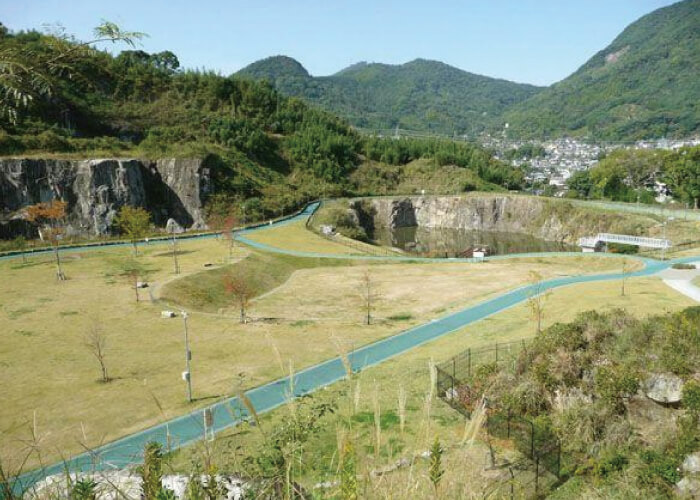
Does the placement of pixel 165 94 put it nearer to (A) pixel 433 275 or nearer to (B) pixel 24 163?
(B) pixel 24 163

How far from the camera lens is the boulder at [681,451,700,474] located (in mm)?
13930

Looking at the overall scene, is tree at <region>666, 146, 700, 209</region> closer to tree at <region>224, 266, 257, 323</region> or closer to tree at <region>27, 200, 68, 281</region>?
tree at <region>224, 266, 257, 323</region>

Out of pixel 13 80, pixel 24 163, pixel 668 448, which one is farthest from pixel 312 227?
pixel 13 80

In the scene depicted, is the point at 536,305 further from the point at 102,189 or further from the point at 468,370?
the point at 102,189

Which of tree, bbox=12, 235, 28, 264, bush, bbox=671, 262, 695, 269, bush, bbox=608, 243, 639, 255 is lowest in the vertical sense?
bush, bbox=608, 243, 639, 255

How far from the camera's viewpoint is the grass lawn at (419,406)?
4.06 m

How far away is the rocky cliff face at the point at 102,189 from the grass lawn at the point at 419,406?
57664mm

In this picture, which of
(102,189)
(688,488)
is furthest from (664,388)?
(102,189)

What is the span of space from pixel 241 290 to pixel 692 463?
2643 cm

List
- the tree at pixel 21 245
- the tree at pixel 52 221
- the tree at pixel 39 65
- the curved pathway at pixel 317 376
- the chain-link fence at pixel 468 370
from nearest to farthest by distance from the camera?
the tree at pixel 39 65 → the curved pathway at pixel 317 376 → the chain-link fence at pixel 468 370 → the tree at pixel 52 221 → the tree at pixel 21 245

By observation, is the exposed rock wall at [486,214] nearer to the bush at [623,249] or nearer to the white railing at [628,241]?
the white railing at [628,241]

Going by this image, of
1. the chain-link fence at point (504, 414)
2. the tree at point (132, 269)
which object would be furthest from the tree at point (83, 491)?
the tree at point (132, 269)

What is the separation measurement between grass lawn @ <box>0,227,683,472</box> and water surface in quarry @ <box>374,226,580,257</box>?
29544 millimetres

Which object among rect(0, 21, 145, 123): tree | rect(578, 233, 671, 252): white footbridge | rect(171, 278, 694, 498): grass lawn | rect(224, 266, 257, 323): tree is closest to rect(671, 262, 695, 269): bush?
rect(171, 278, 694, 498): grass lawn
